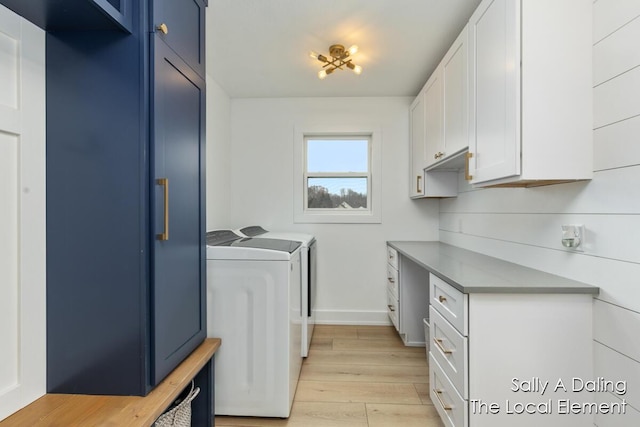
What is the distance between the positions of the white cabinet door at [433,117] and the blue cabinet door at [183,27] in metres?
1.61

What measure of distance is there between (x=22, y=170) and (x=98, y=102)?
0.30m

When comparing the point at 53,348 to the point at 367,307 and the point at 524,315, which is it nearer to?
the point at 524,315

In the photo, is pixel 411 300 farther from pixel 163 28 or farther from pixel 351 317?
pixel 163 28

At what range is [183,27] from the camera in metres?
1.25

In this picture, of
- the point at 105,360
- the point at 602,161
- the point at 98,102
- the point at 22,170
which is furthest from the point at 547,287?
the point at 22,170

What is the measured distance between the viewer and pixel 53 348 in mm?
1027

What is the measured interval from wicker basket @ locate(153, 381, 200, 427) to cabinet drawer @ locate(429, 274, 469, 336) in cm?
117

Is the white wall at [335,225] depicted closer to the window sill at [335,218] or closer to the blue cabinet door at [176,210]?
the window sill at [335,218]

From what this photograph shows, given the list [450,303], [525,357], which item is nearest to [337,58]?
[450,303]

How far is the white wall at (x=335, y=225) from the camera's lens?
3203mm

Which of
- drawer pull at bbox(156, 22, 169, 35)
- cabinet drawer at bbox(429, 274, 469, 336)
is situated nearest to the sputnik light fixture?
drawer pull at bbox(156, 22, 169, 35)

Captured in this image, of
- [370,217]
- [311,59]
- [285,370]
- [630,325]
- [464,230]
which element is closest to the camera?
[630,325]

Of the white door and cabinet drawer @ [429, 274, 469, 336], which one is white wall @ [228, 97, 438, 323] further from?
the white door

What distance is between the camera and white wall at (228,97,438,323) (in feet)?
10.5
